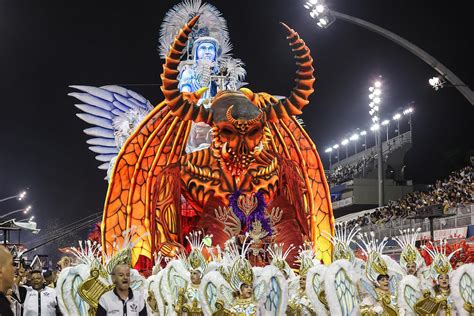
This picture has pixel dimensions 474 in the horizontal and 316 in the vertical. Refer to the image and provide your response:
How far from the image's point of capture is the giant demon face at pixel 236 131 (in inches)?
620

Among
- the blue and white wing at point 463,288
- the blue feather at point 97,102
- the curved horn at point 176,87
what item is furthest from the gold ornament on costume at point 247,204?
the blue feather at point 97,102

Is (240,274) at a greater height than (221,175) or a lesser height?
lesser

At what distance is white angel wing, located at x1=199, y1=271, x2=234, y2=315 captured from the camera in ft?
32.3

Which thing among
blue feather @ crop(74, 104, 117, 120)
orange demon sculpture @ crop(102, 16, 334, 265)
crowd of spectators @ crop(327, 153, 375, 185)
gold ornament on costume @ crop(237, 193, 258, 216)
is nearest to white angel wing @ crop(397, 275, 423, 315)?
orange demon sculpture @ crop(102, 16, 334, 265)

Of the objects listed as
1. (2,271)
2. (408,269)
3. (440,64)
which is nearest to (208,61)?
(440,64)

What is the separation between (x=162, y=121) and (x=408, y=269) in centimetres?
745

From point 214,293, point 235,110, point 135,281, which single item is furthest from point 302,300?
point 235,110

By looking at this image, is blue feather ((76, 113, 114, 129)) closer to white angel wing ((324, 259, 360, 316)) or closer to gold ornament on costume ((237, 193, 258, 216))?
gold ornament on costume ((237, 193, 258, 216))

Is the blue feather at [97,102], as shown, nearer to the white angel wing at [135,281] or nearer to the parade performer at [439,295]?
the white angel wing at [135,281]

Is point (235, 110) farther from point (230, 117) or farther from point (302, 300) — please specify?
point (302, 300)

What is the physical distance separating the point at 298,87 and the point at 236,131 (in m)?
1.92

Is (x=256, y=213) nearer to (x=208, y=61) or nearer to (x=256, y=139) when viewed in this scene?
(x=256, y=139)

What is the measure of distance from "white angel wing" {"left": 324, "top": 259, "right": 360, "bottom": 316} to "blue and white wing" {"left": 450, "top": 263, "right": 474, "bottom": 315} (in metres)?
1.43

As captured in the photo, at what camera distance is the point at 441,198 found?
21.5 meters
